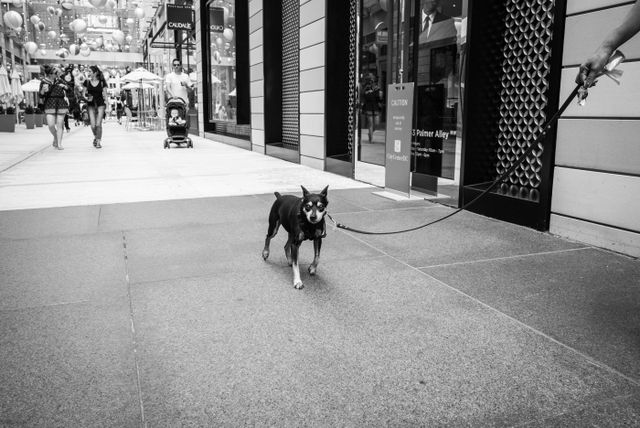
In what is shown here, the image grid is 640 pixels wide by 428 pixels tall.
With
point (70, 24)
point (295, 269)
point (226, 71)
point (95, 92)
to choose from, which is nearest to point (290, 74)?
point (95, 92)

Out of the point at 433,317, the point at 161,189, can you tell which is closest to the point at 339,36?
the point at 161,189

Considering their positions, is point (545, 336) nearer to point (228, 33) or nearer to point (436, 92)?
point (436, 92)

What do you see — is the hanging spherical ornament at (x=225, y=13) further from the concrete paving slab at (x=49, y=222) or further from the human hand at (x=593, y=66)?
the human hand at (x=593, y=66)

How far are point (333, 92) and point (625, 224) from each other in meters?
6.19

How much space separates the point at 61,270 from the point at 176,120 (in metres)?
11.9

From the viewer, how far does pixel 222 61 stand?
1867 cm

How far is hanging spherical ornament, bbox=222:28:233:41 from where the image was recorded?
17.1 meters

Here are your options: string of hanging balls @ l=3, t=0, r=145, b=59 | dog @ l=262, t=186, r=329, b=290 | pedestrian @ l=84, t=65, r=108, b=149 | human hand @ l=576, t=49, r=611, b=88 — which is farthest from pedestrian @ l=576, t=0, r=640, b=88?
string of hanging balls @ l=3, t=0, r=145, b=59

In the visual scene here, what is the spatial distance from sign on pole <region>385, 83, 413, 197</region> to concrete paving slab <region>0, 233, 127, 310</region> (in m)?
3.66

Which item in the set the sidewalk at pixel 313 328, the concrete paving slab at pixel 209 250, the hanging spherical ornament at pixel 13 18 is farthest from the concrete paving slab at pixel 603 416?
the hanging spherical ornament at pixel 13 18

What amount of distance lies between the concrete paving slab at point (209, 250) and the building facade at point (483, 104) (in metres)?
1.88

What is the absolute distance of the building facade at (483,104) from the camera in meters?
4.37

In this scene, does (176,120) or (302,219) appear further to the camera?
(176,120)

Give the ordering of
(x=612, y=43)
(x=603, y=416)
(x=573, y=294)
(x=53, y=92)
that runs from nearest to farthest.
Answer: (x=603, y=416)
(x=612, y=43)
(x=573, y=294)
(x=53, y=92)
